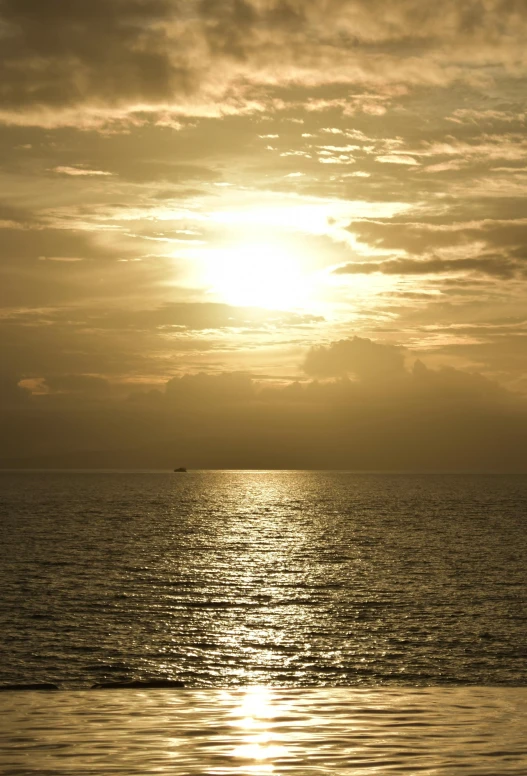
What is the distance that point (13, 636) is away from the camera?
163 feet

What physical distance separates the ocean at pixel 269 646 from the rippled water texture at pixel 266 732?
0.06m

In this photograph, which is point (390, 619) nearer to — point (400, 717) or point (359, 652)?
point (359, 652)

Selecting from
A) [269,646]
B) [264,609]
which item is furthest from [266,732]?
[264,609]

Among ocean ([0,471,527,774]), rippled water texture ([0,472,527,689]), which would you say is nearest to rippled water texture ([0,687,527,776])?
ocean ([0,471,527,774])

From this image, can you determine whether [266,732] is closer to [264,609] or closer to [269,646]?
[269,646]

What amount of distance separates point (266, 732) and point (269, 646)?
33.0m

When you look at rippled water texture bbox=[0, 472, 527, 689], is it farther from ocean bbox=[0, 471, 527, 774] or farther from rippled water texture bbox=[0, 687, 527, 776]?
rippled water texture bbox=[0, 687, 527, 776]

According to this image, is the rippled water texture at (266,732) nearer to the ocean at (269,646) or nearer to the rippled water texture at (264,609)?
the ocean at (269,646)

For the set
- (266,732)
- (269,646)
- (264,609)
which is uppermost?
(266,732)

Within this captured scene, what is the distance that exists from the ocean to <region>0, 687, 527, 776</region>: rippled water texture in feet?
0.21

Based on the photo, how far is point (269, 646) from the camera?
47938 mm

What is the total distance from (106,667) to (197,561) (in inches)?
1998

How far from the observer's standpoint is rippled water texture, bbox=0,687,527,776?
13.8 m

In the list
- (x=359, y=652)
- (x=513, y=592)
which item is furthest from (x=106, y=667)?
(x=513, y=592)
